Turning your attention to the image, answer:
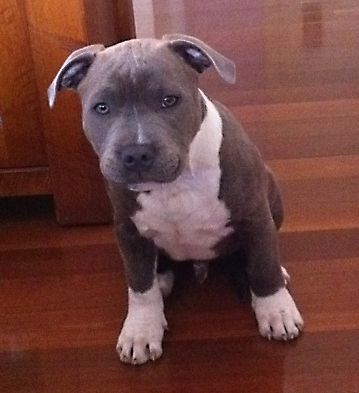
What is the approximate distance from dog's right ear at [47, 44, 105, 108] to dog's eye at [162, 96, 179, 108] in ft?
0.53

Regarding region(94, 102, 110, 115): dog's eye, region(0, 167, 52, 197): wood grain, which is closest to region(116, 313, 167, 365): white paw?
region(94, 102, 110, 115): dog's eye

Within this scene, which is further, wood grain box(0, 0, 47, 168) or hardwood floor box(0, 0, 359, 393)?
wood grain box(0, 0, 47, 168)

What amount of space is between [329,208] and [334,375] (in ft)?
1.87

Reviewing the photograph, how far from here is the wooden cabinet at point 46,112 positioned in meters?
1.79

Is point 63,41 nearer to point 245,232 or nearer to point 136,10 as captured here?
point 245,232

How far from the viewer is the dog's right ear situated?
139 centimetres

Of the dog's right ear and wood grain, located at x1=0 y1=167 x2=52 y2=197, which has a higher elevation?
the dog's right ear

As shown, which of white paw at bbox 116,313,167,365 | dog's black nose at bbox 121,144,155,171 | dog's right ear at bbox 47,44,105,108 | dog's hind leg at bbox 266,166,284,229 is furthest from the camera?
dog's hind leg at bbox 266,166,284,229

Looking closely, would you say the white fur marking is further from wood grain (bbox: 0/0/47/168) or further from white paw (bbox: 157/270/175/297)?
wood grain (bbox: 0/0/47/168)

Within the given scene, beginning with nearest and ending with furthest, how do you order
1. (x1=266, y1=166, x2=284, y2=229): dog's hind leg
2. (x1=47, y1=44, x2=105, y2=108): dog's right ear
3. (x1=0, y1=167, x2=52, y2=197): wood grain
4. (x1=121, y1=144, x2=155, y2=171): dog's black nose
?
(x1=121, y1=144, x2=155, y2=171): dog's black nose
(x1=47, y1=44, x2=105, y2=108): dog's right ear
(x1=266, y1=166, x2=284, y2=229): dog's hind leg
(x1=0, y1=167, x2=52, y2=197): wood grain

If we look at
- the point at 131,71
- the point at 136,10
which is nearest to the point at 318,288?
the point at 131,71

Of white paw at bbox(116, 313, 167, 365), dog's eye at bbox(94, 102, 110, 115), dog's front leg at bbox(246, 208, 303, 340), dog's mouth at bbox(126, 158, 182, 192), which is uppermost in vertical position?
dog's eye at bbox(94, 102, 110, 115)

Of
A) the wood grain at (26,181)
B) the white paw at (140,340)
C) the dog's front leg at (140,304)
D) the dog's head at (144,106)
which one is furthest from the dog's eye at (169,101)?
the wood grain at (26,181)

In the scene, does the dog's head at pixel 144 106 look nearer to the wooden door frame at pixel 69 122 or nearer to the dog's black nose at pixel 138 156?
the dog's black nose at pixel 138 156
